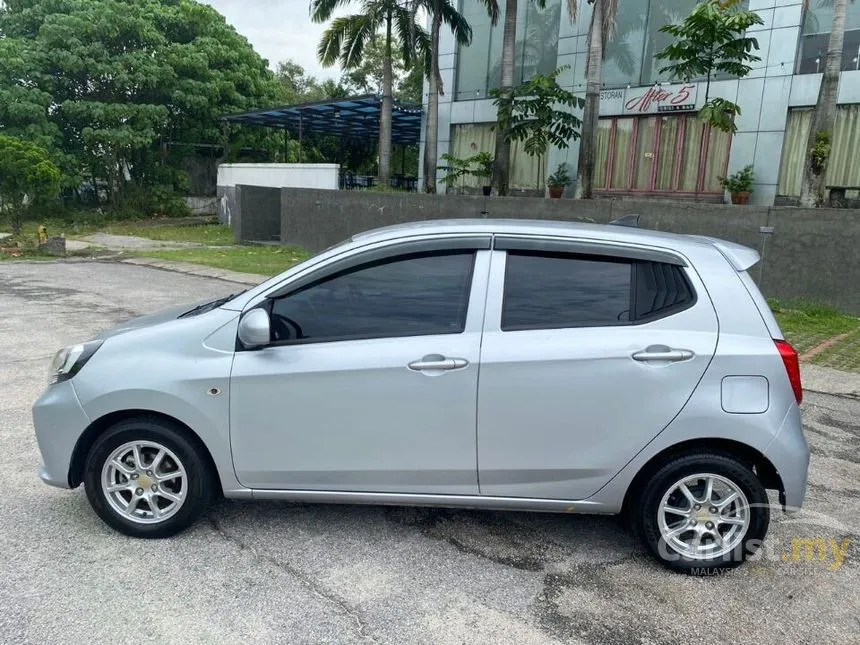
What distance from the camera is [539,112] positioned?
16.4 meters

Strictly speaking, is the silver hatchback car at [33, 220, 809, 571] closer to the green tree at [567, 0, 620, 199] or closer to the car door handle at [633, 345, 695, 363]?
the car door handle at [633, 345, 695, 363]

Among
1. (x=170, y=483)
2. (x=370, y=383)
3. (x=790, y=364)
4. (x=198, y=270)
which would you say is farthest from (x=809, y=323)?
(x=198, y=270)

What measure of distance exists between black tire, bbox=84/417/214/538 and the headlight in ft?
1.20

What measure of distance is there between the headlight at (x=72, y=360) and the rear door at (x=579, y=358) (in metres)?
2.02

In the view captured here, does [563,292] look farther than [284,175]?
No

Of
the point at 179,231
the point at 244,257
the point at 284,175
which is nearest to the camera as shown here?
the point at 244,257

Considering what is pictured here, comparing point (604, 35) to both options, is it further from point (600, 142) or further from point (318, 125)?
point (318, 125)

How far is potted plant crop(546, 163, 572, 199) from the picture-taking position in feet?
60.4

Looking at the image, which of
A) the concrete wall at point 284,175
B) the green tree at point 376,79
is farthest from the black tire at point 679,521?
the green tree at point 376,79

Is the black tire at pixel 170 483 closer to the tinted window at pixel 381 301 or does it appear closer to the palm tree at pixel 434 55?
the tinted window at pixel 381 301

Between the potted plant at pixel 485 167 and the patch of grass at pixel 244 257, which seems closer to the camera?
the patch of grass at pixel 244 257

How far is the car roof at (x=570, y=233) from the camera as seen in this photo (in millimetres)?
3377

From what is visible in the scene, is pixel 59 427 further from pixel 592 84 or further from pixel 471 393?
pixel 592 84

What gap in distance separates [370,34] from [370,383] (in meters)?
19.7
